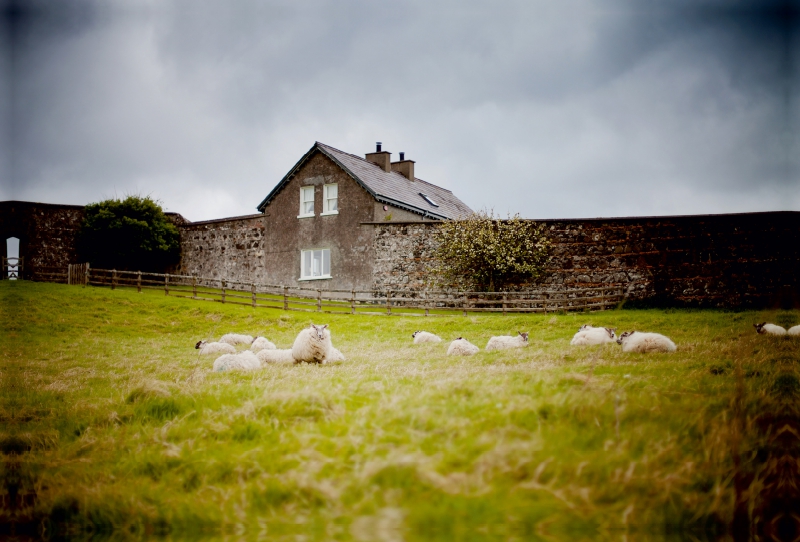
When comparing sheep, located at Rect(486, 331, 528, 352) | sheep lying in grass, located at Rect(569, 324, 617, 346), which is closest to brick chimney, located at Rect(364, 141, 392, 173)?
sheep, located at Rect(486, 331, 528, 352)

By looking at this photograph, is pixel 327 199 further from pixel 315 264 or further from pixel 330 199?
pixel 315 264

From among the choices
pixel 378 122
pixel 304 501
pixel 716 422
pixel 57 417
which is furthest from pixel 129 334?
pixel 378 122

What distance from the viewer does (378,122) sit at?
39594 mm

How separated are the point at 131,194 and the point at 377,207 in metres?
16.6

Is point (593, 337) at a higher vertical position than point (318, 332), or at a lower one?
lower

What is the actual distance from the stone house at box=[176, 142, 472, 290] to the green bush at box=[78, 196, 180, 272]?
7.02ft

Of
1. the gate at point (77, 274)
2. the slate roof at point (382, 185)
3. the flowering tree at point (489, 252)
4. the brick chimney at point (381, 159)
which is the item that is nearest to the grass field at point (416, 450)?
the flowering tree at point (489, 252)

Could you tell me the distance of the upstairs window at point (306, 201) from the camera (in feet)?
99.2

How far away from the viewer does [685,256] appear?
2038 cm

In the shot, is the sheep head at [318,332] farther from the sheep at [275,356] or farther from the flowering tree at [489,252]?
the flowering tree at [489,252]

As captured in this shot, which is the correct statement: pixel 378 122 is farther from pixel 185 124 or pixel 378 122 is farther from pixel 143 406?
pixel 143 406

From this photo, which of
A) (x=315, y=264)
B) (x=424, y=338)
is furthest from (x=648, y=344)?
(x=315, y=264)

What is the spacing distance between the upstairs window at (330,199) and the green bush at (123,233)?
11.2 metres

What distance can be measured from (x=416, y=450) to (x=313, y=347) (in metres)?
6.67
